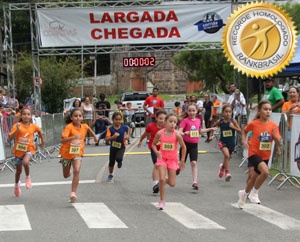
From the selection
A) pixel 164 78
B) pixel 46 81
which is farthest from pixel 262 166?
pixel 164 78

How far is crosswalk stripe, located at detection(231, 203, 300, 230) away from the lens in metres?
7.57

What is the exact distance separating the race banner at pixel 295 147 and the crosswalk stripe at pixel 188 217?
312 cm

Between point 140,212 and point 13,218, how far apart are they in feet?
6.19

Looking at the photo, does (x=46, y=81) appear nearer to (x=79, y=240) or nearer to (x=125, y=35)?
(x=125, y=35)

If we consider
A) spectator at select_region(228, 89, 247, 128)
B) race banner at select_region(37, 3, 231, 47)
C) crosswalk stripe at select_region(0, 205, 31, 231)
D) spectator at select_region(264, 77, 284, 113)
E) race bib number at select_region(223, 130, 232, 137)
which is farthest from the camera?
race banner at select_region(37, 3, 231, 47)

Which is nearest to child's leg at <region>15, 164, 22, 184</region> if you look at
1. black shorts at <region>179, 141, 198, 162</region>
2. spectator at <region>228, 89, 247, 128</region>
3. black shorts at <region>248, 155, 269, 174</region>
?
black shorts at <region>179, 141, 198, 162</region>

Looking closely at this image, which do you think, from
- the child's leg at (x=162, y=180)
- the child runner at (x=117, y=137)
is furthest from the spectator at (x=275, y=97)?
the child's leg at (x=162, y=180)

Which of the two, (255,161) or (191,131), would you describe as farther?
(191,131)

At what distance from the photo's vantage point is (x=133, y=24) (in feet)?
70.5

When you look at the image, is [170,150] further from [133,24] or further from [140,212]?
[133,24]

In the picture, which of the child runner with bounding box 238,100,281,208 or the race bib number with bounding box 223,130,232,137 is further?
A: the race bib number with bounding box 223,130,232,137

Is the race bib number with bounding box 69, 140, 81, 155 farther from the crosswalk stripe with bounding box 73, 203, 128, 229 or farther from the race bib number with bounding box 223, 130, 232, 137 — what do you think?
the race bib number with bounding box 223, 130, 232, 137

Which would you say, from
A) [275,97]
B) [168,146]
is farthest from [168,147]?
[275,97]

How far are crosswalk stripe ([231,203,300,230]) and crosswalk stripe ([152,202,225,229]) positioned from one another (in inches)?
32.8
